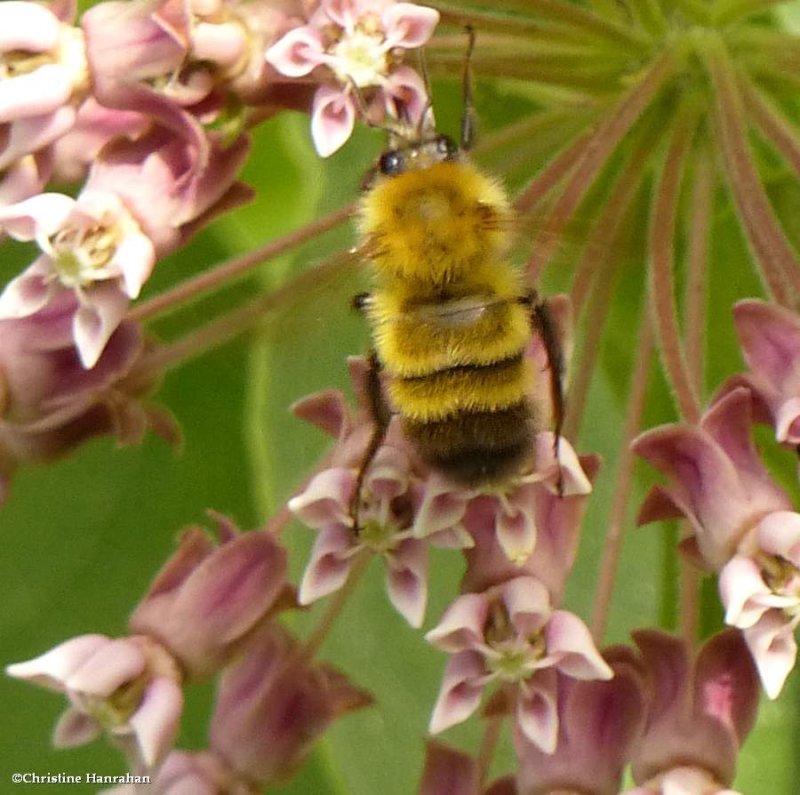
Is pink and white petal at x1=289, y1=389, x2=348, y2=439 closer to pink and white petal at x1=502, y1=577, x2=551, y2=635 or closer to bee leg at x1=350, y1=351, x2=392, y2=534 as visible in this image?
bee leg at x1=350, y1=351, x2=392, y2=534

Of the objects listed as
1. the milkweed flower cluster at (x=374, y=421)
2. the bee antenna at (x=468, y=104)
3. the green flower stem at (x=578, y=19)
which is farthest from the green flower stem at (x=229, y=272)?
the green flower stem at (x=578, y=19)

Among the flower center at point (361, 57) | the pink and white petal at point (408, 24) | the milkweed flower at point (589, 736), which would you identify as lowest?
the milkweed flower at point (589, 736)

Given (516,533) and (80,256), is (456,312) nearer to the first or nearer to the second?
(516,533)

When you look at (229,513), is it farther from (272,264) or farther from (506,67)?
(506,67)

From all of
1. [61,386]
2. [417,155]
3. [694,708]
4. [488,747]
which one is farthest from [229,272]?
Answer: [694,708]

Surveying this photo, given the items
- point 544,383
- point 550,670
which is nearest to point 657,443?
point 544,383

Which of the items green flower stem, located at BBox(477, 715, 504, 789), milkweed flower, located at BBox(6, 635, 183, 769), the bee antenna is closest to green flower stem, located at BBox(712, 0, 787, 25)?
the bee antenna

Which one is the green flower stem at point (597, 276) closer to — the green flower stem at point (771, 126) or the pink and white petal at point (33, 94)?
the green flower stem at point (771, 126)
